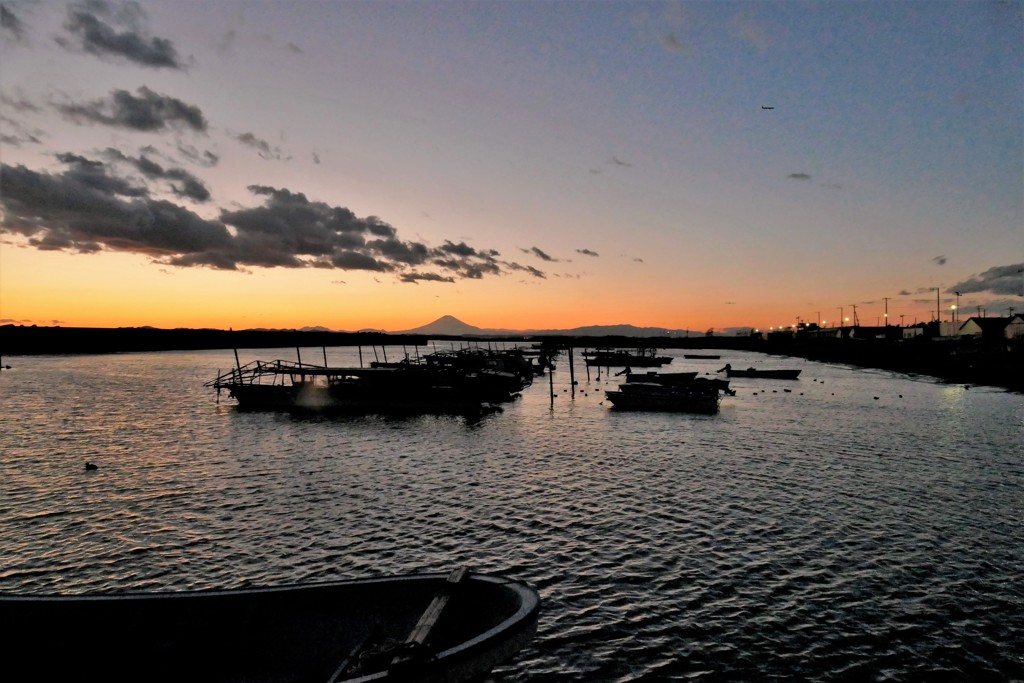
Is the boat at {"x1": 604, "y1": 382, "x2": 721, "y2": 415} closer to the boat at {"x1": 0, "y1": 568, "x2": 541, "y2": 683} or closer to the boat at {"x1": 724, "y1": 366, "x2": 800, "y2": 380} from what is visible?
the boat at {"x1": 724, "y1": 366, "x2": 800, "y2": 380}

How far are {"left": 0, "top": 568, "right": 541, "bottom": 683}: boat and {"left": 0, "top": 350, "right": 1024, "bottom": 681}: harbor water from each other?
340cm

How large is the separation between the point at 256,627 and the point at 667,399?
5220 cm

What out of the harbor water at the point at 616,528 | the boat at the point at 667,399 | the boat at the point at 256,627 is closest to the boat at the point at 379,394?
the harbor water at the point at 616,528

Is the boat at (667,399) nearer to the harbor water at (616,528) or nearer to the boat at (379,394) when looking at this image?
the harbor water at (616,528)

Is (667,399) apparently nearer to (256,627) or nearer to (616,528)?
(616,528)

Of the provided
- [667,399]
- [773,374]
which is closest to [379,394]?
[667,399]

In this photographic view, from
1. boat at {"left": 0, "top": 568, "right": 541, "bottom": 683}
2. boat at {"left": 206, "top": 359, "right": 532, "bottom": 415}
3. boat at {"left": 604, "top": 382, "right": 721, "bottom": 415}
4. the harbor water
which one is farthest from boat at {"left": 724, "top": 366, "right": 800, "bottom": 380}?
boat at {"left": 0, "top": 568, "right": 541, "bottom": 683}

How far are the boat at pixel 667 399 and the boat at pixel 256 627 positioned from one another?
49.4m

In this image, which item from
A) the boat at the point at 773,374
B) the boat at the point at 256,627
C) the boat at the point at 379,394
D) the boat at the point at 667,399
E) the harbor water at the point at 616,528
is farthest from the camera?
the boat at the point at 773,374

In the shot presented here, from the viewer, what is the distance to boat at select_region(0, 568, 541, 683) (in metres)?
9.31

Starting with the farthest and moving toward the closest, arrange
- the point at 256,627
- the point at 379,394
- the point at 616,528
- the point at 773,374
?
the point at 773,374 → the point at 379,394 → the point at 616,528 → the point at 256,627

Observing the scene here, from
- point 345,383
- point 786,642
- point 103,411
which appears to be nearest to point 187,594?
point 786,642

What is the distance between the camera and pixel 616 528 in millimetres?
21422

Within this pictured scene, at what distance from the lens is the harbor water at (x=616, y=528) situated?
13.4 meters
